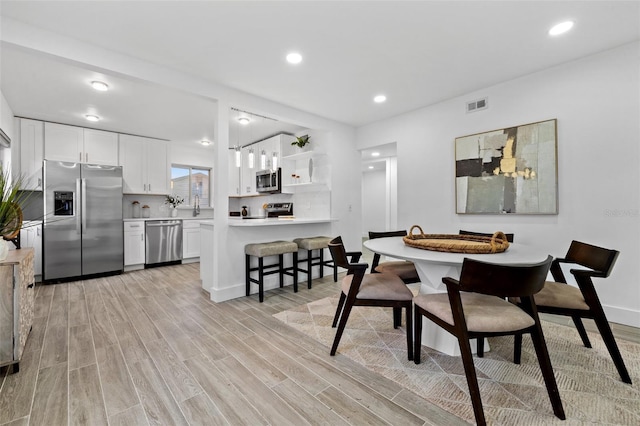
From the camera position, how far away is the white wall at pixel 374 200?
29.1 ft

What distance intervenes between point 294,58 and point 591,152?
3.01m

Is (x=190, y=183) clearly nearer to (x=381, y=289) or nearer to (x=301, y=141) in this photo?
(x=301, y=141)

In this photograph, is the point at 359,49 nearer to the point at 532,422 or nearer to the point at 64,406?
the point at 532,422

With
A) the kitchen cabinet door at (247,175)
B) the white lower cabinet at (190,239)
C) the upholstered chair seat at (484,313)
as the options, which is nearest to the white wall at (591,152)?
the upholstered chair seat at (484,313)

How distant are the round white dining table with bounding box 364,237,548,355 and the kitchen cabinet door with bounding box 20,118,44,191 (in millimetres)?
5167

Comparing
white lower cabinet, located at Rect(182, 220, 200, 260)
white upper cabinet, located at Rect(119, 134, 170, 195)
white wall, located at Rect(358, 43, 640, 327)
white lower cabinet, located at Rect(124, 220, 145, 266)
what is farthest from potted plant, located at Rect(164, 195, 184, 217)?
white wall, located at Rect(358, 43, 640, 327)

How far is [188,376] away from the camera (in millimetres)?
1792

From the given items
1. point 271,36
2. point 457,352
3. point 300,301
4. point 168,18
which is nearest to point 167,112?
point 168,18

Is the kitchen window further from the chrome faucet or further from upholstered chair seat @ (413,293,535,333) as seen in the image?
upholstered chair seat @ (413,293,535,333)

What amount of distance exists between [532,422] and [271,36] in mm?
3102

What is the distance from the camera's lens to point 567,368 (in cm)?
184

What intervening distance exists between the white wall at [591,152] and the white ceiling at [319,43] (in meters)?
0.20

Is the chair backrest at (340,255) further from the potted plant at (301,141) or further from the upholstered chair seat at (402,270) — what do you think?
the potted plant at (301,141)

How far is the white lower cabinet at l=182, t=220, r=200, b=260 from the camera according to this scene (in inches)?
214
